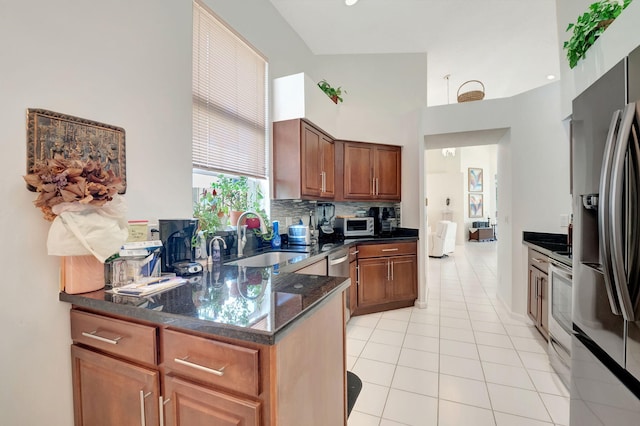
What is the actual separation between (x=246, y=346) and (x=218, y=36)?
97.1 inches

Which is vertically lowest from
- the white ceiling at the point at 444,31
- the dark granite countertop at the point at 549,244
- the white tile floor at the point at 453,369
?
the white tile floor at the point at 453,369

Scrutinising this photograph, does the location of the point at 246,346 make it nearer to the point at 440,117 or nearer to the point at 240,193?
the point at 240,193

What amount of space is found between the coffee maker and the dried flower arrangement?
0.48m

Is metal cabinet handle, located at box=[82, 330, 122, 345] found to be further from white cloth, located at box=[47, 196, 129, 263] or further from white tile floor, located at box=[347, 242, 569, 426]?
white tile floor, located at box=[347, 242, 569, 426]

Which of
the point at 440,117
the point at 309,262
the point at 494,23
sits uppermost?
the point at 494,23

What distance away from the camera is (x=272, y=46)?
2947 mm

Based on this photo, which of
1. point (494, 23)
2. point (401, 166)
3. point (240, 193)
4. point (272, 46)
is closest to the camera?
point (240, 193)

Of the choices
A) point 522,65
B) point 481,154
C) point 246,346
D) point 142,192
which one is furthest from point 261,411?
point 481,154

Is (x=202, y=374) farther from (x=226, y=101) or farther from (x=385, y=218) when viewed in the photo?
(x=385, y=218)

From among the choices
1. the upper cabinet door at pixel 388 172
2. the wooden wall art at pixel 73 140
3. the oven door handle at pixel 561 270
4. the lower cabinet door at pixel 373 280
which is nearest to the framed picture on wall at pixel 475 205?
the upper cabinet door at pixel 388 172

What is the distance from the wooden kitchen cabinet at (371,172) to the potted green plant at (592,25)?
6.61 ft

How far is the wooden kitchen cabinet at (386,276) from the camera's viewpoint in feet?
10.9

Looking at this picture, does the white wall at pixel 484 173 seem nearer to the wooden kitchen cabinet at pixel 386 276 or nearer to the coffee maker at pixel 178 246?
the wooden kitchen cabinet at pixel 386 276

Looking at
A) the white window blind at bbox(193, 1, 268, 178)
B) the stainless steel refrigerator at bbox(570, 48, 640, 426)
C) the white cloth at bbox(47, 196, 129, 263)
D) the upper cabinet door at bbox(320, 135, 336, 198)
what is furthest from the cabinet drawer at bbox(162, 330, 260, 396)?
the upper cabinet door at bbox(320, 135, 336, 198)
